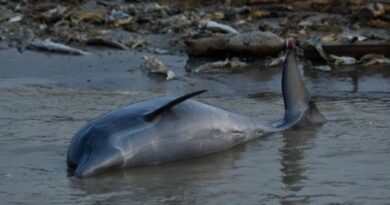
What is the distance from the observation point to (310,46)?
12.9m

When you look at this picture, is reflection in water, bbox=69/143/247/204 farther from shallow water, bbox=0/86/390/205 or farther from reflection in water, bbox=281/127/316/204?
reflection in water, bbox=281/127/316/204

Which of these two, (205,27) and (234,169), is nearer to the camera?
(234,169)

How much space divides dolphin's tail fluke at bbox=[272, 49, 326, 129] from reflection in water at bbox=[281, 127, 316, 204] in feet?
0.33

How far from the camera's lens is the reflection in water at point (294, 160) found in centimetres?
675

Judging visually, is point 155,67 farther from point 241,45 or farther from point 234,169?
point 234,169

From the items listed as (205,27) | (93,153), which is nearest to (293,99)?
(93,153)

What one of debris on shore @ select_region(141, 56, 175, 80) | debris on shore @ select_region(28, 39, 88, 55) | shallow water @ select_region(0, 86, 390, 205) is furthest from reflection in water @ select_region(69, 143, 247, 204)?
debris on shore @ select_region(28, 39, 88, 55)

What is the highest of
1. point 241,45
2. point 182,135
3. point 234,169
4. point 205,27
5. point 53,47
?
point 182,135

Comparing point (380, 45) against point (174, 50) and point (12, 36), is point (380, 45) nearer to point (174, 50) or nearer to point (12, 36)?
point (174, 50)

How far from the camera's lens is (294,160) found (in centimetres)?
789

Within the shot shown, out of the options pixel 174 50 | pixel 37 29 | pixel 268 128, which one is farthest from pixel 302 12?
pixel 268 128

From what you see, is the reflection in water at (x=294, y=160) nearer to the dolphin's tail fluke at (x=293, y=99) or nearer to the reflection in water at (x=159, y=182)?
the dolphin's tail fluke at (x=293, y=99)

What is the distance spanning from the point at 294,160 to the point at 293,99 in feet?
4.03

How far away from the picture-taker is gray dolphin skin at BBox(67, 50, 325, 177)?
7439mm
